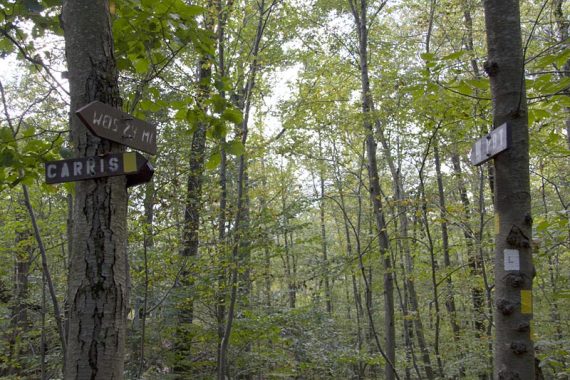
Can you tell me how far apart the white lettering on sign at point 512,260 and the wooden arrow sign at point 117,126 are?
168 centimetres

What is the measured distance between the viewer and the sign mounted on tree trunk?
2088 millimetres

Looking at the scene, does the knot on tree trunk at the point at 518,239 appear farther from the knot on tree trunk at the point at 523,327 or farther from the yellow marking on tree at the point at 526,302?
the knot on tree trunk at the point at 523,327

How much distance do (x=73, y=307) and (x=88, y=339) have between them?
0.14 meters

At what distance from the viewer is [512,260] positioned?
2006 millimetres

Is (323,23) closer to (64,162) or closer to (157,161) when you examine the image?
(157,161)

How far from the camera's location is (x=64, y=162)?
1.88m

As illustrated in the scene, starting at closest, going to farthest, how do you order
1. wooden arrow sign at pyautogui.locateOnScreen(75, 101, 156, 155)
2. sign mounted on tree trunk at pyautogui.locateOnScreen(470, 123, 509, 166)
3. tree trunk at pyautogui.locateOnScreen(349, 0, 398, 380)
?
wooden arrow sign at pyautogui.locateOnScreen(75, 101, 156, 155), sign mounted on tree trunk at pyautogui.locateOnScreen(470, 123, 509, 166), tree trunk at pyautogui.locateOnScreen(349, 0, 398, 380)

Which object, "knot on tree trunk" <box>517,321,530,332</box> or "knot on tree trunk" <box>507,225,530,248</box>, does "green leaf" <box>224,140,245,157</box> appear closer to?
"knot on tree trunk" <box>507,225,530,248</box>

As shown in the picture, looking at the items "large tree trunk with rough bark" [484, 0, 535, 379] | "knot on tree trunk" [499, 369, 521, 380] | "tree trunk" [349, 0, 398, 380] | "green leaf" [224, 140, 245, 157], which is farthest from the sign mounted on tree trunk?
"tree trunk" [349, 0, 398, 380]

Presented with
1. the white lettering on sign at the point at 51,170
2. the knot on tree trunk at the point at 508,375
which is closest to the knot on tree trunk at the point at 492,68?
the knot on tree trunk at the point at 508,375

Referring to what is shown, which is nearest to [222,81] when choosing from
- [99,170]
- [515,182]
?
[99,170]

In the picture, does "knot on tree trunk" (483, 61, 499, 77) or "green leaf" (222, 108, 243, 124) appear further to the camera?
"green leaf" (222, 108, 243, 124)

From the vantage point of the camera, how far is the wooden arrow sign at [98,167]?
1835mm

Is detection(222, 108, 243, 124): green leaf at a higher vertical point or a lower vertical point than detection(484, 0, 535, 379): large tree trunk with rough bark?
higher
